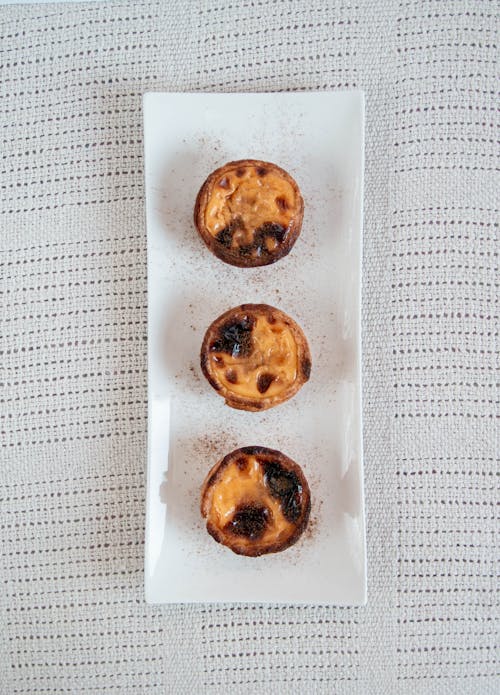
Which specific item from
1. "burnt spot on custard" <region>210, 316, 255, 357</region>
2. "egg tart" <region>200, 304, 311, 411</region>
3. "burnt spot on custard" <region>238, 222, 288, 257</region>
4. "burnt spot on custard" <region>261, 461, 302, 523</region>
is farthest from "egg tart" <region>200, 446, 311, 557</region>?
"burnt spot on custard" <region>238, 222, 288, 257</region>

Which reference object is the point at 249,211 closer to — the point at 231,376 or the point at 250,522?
the point at 231,376

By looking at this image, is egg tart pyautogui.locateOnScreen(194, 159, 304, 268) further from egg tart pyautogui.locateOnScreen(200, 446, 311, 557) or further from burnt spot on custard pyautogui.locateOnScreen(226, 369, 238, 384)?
egg tart pyautogui.locateOnScreen(200, 446, 311, 557)

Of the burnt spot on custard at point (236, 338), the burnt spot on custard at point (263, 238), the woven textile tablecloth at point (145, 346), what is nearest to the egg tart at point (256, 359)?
the burnt spot on custard at point (236, 338)

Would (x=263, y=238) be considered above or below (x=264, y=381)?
above

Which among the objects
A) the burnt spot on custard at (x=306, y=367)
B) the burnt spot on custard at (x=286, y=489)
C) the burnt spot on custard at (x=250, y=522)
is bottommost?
the burnt spot on custard at (x=250, y=522)

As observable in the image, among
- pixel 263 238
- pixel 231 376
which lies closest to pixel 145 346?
pixel 231 376

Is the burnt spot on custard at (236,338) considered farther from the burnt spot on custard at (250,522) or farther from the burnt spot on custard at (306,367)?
the burnt spot on custard at (250,522)
